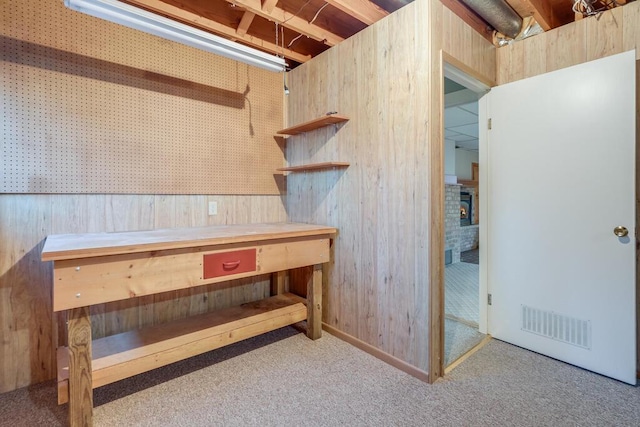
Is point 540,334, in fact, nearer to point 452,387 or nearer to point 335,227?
point 452,387

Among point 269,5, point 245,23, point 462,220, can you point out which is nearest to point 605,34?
point 269,5

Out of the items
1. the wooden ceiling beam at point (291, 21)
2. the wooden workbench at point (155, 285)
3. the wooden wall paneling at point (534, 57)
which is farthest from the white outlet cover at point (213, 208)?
the wooden wall paneling at point (534, 57)

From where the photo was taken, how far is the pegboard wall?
186 cm

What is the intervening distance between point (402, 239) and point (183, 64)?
7.03ft

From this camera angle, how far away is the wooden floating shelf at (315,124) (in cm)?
240

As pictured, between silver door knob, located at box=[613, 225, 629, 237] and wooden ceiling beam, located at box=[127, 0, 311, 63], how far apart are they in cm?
279

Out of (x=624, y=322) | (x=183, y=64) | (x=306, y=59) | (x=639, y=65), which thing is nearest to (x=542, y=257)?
(x=624, y=322)

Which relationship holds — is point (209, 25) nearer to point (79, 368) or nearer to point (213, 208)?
point (213, 208)

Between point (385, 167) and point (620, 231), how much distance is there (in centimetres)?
150

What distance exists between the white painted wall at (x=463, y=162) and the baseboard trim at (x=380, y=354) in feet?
18.1

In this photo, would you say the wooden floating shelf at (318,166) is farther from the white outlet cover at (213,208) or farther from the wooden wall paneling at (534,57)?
the wooden wall paneling at (534,57)

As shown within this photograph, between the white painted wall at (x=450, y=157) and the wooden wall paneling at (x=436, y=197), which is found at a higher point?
the white painted wall at (x=450, y=157)

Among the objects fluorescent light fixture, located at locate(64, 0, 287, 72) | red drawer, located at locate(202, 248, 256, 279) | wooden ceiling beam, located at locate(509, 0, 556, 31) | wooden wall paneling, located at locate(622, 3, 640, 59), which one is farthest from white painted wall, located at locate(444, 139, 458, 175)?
red drawer, located at locate(202, 248, 256, 279)

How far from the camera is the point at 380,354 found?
2.23 meters
